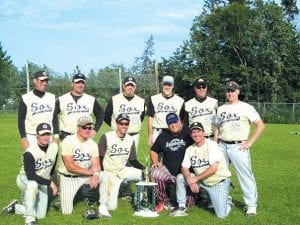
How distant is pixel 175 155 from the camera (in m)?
8.14

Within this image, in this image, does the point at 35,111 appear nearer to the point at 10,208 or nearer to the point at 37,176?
the point at 37,176

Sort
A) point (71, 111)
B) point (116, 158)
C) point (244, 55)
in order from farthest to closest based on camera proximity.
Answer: point (244, 55) → point (71, 111) → point (116, 158)

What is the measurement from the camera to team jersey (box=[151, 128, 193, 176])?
8.12m

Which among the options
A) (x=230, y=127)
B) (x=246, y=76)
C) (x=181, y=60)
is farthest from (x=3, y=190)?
(x=181, y=60)

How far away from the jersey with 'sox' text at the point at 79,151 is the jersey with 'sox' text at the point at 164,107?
1.51 m

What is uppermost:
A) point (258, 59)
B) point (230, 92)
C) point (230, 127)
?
point (258, 59)

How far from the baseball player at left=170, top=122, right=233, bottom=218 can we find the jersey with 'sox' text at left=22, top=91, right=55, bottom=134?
2350 millimetres

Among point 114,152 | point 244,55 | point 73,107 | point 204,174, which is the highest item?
point 244,55

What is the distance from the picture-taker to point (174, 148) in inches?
321

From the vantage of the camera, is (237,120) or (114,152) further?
(114,152)

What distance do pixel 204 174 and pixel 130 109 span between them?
2.03m

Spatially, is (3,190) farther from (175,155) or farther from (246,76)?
(246,76)

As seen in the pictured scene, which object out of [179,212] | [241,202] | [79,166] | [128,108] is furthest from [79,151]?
[241,202]

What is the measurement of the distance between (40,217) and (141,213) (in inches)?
59.1
